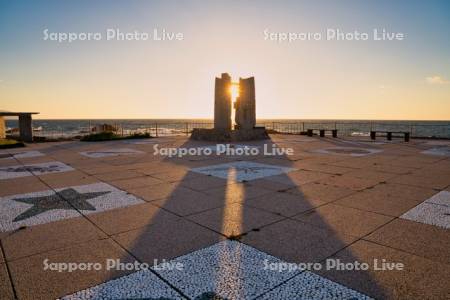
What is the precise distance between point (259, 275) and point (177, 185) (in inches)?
174

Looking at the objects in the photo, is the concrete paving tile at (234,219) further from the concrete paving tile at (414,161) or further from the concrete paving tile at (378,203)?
the concrete paving tile at (414,161)

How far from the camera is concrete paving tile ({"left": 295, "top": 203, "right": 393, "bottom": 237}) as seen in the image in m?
4.42

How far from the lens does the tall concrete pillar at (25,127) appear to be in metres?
20.5

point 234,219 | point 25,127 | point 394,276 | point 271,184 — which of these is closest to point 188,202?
point 234,219

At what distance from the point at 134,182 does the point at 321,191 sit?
443 cm

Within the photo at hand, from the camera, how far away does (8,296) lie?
9.28 feet

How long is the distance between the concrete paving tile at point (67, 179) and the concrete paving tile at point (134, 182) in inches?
26.8

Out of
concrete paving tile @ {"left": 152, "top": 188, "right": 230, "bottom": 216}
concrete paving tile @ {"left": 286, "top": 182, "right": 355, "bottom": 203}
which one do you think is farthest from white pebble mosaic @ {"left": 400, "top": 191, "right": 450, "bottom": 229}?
concrete paving tile @ {"left": 152, "top": 188, "right": 230, "bottom": 216}

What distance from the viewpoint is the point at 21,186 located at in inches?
290

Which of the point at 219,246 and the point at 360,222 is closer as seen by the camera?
the point at 219,246

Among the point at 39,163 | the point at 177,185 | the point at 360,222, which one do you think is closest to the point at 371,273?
the point at 360,222

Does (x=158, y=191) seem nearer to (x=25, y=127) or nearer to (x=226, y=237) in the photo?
(x=226, y=237)

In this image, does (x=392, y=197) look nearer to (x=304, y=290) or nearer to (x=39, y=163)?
(x=304, y=290)

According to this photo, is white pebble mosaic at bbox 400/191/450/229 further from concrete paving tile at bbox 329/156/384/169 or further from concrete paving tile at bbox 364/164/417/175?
concrete paving tile at bbox 329/156/384/169
